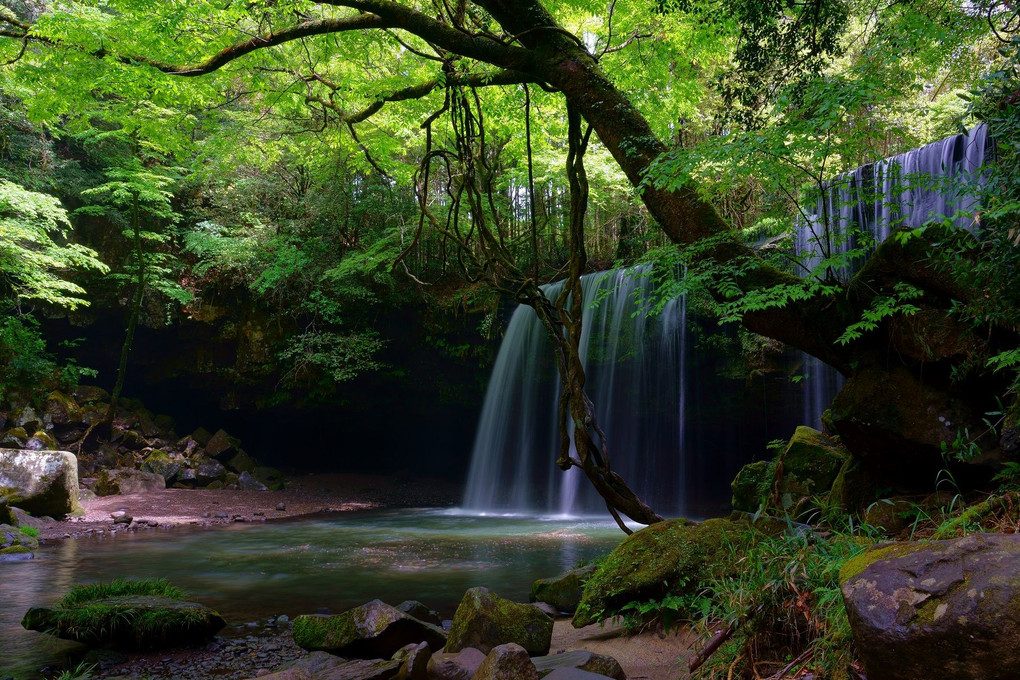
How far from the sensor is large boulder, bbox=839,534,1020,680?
1.95 meters

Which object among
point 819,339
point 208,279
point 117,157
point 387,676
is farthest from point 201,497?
point 819,339

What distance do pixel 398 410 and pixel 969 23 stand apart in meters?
14.9

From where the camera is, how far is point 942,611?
A: 2.05 meters

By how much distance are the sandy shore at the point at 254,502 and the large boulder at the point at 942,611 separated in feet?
35.8

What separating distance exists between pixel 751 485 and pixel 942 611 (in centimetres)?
517

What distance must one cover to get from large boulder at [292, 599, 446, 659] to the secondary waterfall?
27.0 ft

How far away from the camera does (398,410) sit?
57.5 feet

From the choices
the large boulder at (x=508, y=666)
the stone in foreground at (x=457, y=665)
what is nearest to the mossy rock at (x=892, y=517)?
the large boulder at (x=508, y=666)

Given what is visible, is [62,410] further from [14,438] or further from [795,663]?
[795,663]

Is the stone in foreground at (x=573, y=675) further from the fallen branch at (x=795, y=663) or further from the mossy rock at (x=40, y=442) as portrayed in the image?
the mossy rock at (x=40, y=442)

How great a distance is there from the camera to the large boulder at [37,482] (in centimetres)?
1042

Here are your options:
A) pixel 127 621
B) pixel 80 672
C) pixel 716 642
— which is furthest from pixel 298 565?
pixel 716 642

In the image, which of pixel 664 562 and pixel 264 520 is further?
pixel 264 520

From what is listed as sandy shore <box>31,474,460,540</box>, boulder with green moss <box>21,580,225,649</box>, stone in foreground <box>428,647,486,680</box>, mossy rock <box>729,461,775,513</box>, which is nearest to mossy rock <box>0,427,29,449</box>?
sandy shore <box>31,474,460,540</box>
